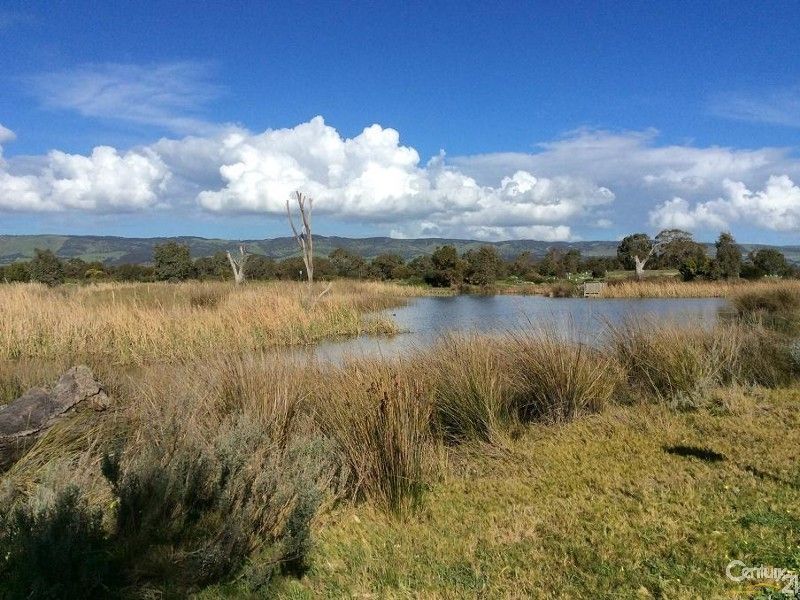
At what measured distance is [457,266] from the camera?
1813 inches

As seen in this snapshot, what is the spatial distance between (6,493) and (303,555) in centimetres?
186

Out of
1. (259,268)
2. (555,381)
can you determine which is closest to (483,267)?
(259,268)

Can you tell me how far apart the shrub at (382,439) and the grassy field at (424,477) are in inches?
0.7

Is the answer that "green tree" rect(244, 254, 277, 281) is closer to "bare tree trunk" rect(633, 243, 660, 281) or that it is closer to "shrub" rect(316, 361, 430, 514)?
"bare tree trunk" rect(633, 243, 660, 281)

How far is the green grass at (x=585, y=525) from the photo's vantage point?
2.95m

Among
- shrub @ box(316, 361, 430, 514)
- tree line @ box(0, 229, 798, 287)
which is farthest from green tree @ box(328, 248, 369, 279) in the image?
shrub @ box(316, 361, 430, 514)

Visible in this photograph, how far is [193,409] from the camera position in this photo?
173 inches

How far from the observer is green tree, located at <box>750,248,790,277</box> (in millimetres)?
37375

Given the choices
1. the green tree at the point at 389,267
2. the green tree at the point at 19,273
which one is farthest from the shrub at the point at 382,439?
the green tree at the point at 389,267

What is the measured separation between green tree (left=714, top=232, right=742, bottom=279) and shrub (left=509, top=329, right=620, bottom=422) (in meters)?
35.7

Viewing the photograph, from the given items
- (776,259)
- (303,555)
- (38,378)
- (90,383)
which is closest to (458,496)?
(303,555)

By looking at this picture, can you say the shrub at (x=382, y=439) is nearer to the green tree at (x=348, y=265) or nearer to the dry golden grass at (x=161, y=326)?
the dry golden grass at (x=161, y=326)

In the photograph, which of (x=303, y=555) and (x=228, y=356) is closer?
(x=303, y=555)

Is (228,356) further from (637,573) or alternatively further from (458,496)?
(637,573)
